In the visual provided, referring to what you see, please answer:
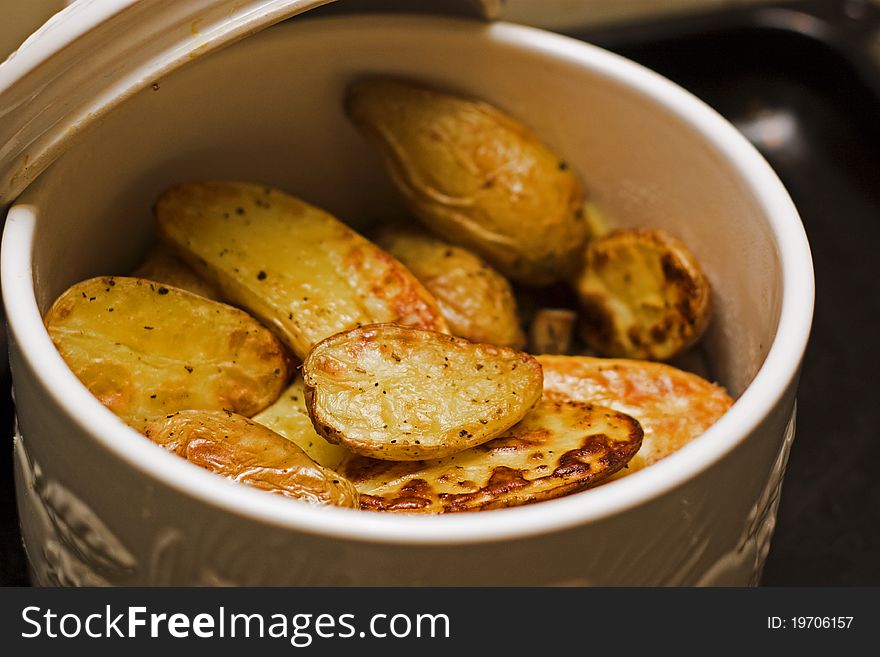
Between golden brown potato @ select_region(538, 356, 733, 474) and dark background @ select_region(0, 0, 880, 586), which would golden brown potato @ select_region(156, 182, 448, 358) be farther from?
dark background @ select_region(0, 0, 880, 586)

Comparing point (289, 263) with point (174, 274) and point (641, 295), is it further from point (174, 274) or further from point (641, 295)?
point (641, 295)

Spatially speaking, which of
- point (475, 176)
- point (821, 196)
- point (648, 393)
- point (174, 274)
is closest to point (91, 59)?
point (174, 274)

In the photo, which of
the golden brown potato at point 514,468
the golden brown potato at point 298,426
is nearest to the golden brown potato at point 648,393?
the golden brown potato at point 514,468

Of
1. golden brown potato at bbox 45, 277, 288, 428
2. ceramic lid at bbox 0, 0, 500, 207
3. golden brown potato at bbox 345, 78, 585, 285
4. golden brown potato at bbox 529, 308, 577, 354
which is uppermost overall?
ceramic lid at bbox 0, 0, 500, 207

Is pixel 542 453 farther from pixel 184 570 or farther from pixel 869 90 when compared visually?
pixel 869 90

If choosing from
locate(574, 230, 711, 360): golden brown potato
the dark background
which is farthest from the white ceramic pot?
the dark background
